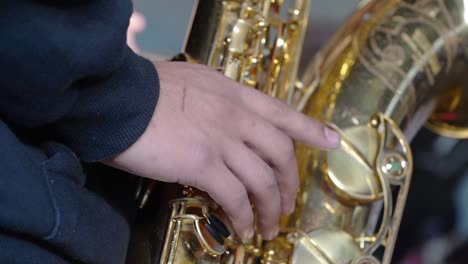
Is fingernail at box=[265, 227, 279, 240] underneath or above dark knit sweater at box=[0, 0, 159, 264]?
underneath

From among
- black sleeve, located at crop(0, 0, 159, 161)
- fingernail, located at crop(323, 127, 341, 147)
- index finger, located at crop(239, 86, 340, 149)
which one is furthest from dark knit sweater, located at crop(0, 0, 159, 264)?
fingernail, located at crop(323, 127, 341, 147)

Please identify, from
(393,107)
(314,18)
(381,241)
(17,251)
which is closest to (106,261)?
(17,251)

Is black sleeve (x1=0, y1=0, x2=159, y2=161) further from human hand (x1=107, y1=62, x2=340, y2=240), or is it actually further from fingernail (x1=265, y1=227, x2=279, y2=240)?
fingernail (x1=265, y1=227, x2=279, y2=240)

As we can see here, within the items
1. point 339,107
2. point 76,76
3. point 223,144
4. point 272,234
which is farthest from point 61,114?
point 339,107

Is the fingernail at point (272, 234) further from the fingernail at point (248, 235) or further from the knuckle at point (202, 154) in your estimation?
the knuckle at point (202, 154)

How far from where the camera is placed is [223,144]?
0.55m

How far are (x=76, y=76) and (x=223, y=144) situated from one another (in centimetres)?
15

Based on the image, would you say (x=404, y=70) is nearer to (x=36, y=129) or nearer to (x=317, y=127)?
(x=317, y=127)

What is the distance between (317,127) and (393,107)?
0.66 feet

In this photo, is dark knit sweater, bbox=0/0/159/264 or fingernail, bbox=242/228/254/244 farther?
fingernail, bbox=242/228/254/244

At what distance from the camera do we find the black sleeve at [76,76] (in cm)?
44

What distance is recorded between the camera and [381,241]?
2.36ft

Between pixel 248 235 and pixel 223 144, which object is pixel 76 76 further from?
pixel 248 235

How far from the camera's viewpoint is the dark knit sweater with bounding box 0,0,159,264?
44cm
